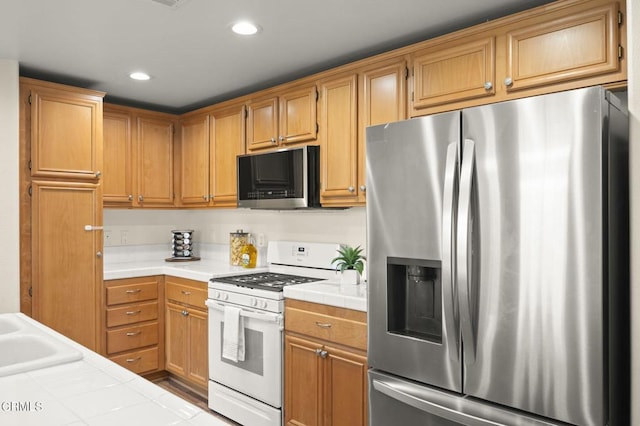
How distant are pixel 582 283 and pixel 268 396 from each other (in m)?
1.95

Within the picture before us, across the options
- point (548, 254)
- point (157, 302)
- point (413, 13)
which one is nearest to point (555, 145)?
point (548, 254)

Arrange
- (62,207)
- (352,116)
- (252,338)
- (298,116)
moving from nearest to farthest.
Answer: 1. (352,116)
2. (252,338)
3. (298,116)
4. (62,207)

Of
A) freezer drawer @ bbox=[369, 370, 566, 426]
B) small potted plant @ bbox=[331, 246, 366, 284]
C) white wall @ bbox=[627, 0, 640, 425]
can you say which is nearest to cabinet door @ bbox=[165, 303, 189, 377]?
small potted plant @ bbox=[331, 246, 366, 284]

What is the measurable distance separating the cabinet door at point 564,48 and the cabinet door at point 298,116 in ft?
4.15

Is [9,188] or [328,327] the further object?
[9,188]

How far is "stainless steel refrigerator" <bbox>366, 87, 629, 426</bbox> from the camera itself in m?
1.47

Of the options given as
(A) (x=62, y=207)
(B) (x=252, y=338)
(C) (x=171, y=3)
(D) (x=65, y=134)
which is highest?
(C) (x=171, y=3)

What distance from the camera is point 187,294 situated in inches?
139

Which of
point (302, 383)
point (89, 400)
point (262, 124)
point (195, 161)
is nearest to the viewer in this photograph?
point (89, 400)

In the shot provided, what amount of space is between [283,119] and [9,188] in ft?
5.81

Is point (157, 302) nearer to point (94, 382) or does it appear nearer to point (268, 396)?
point (268, 396)

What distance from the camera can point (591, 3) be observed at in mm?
1933

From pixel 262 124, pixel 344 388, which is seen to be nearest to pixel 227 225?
pixel 262 124

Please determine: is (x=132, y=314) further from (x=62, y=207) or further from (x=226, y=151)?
(x=226, y=151)
